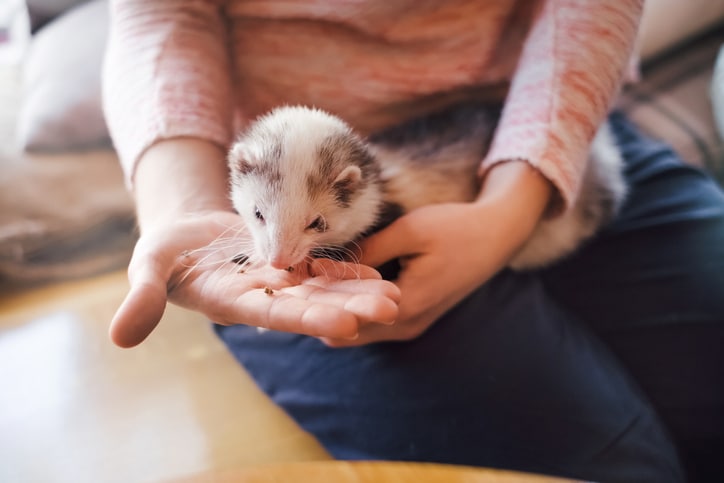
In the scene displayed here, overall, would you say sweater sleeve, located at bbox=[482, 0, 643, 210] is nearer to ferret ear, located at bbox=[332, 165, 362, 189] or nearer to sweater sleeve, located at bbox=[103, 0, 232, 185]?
ferret ear, located at bbox=[332, 165, 362, 189]

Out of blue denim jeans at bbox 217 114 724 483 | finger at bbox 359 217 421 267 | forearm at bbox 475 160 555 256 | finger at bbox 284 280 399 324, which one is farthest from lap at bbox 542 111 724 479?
finger at bbox 284 280 399 324

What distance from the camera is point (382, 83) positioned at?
1.97ft

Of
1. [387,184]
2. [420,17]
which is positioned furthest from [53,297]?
[420,17]

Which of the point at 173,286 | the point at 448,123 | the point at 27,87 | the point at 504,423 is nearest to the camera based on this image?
the point at 173,286

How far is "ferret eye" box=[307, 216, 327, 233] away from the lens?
498 mm

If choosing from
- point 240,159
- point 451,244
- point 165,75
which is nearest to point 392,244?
point 451,244

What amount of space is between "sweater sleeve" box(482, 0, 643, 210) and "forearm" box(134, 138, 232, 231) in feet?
0.96

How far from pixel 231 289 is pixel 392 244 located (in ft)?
0.52

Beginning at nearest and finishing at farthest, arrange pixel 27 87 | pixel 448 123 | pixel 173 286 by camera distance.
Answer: pixel 173 286 < pixel 448 123 < pixel 27 87

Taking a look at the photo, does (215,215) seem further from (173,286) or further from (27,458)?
(27,458)

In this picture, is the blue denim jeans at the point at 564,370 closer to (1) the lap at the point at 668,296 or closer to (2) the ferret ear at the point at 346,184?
(1) the lap at the point at 668,296

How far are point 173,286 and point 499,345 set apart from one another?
0.33m

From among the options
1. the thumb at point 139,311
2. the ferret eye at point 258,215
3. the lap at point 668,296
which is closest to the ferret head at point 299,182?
the ferret eye at point 258,215

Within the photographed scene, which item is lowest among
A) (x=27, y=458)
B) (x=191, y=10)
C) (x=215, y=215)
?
(x=27, y=458)
